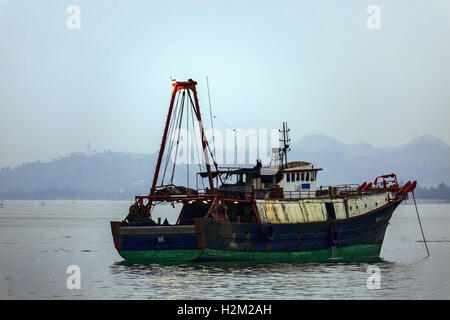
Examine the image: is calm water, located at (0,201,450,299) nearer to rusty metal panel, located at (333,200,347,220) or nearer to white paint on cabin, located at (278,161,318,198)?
rusty metal panel, located at (333,200,347,220)

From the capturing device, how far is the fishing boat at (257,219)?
4441 cm

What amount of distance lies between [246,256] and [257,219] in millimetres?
2779

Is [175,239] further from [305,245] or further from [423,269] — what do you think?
[423,269]

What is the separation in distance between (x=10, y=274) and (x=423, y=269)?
1187 inches

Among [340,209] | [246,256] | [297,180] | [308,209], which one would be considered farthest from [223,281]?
[297,180]

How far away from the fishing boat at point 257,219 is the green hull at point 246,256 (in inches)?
2.6

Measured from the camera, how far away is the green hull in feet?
145

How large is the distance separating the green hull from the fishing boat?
67mm

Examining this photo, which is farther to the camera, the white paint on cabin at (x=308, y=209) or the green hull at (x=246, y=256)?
the white paint on cabin at (x=308, y=209)

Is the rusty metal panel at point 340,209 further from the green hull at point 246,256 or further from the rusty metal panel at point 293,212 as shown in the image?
the rusty metal panel at point 293,212

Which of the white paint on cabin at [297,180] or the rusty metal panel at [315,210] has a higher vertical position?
the white paint on cabin at [297,180]

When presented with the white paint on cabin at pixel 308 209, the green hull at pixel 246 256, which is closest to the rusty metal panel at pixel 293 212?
the white paint on cabin at pixel 308 209

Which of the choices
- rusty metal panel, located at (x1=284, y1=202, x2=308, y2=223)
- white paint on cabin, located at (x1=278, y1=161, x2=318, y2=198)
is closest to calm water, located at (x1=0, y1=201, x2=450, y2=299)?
rusty metal panel, located at (x1=284, y1=202, x2=308, y2=223)
